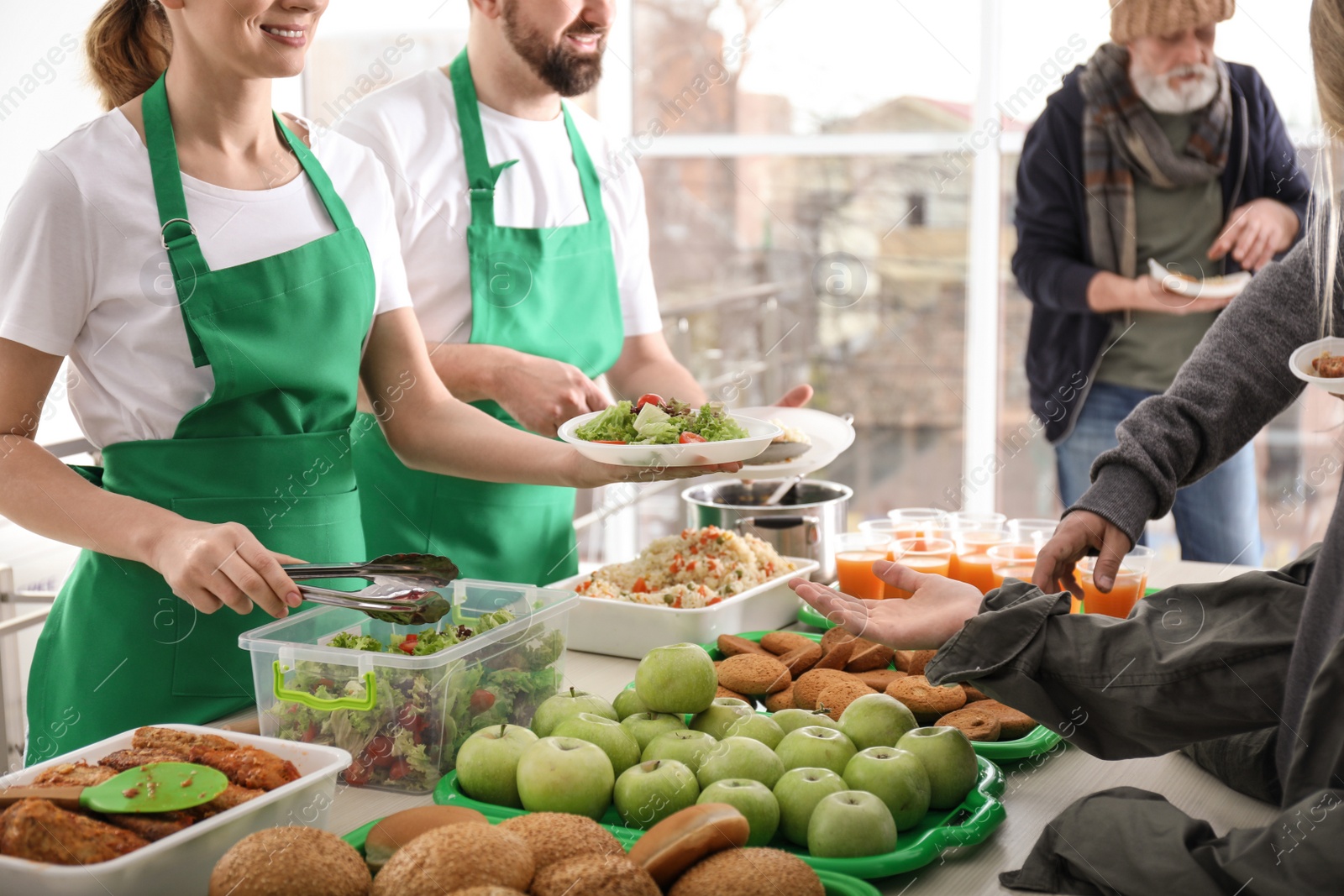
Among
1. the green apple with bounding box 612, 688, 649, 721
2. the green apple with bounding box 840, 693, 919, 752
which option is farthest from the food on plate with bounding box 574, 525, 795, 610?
the green apple with bounding box 840, 693, 919, 752

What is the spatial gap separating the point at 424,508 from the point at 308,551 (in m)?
0.47

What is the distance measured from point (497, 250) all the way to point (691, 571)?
28.6 inches

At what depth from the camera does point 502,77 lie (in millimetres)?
2199

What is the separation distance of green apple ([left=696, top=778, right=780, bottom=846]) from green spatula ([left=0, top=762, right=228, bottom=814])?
0.43 m

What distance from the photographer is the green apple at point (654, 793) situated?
108 cm

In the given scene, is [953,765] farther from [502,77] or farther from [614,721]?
[502,77]

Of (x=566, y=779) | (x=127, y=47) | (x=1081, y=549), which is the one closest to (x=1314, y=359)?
(x=1081, y=549)

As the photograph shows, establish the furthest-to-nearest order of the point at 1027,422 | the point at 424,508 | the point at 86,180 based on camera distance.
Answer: the point at 1027,422 → the point at 424,508 → the point at 86,180

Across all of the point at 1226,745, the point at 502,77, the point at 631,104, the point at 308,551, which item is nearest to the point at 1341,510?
the point at 1226,745

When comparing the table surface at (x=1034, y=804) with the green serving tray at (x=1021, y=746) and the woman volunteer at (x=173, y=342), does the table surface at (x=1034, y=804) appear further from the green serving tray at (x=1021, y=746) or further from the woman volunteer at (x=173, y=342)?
the woman volunteer at (x=173, y=342)

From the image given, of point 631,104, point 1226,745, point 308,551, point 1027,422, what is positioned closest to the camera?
point 1226,745

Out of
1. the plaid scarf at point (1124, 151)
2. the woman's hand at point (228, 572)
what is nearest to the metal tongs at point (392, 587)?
the woman's hand at point (228, 572)

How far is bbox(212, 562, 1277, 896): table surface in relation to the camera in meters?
1.04

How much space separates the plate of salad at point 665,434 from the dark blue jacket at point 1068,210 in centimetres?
142
